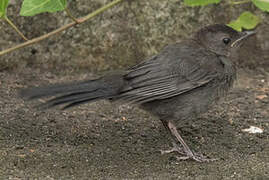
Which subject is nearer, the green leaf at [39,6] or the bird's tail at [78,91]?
the green leaf at [39,6]

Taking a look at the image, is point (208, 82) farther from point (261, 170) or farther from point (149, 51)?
point (149, 51)

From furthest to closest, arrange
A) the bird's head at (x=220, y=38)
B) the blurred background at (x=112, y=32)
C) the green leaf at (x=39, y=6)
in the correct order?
the blurred background at (x=112, y=32) < the bird's head at (x=220, y=38) < the green leaf at (x=39, y=6)

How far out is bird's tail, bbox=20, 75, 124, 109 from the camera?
3.83 meters

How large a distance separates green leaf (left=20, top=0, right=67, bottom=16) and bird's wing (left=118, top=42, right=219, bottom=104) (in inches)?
36.2

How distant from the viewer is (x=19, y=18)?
17.4 feet

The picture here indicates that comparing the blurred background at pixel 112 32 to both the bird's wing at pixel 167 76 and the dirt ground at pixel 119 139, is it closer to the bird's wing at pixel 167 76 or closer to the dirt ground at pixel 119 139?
the dirt ground at pixel 119 139

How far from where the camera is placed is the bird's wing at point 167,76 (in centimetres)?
418

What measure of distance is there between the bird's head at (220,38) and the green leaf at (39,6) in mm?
1512

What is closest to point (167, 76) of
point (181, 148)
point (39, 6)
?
point (181, 148)

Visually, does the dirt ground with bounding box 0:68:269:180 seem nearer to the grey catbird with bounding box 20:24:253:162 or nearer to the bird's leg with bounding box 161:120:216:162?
the bird's leg with bounding box 161:120:216:162

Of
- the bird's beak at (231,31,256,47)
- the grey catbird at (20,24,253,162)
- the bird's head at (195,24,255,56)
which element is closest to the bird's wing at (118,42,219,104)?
the grey catbird at (20,24,253,162)

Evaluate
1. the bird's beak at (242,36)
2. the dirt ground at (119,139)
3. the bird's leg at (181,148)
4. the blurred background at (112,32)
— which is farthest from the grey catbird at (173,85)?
the blurred background at (112,32)

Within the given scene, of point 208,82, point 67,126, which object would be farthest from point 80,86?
point 208,82

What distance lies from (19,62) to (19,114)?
92 centimetres
